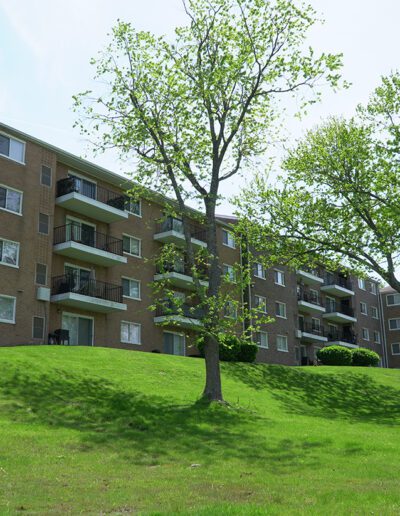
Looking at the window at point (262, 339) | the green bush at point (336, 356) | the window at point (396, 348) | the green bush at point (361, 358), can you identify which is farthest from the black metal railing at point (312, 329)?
the window at point (396, 348)

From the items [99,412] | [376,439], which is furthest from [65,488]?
[376,439]

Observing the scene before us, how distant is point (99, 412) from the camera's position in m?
16.2

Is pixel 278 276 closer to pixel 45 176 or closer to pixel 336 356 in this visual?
pixel 336 356

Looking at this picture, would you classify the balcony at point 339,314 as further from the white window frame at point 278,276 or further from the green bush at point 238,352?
the green bush at point 238,352

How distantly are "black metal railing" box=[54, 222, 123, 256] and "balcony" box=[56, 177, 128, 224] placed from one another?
0.91 metres

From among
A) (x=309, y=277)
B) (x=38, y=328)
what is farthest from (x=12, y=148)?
(x=309, y=277)

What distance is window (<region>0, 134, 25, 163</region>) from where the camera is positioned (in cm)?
2952

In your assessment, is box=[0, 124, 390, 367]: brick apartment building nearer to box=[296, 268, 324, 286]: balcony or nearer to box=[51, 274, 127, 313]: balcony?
box=[51, 274, 127, 313]: balcony

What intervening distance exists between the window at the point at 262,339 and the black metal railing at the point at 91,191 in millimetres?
15443

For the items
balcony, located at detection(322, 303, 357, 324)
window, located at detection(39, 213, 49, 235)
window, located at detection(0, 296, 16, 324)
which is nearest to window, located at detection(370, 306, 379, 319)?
balcony, located at detection(322, 303, 357, 324)

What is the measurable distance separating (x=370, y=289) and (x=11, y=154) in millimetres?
47673

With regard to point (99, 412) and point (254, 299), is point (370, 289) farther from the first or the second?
point (99, 412)

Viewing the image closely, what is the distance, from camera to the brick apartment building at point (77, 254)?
29.1m

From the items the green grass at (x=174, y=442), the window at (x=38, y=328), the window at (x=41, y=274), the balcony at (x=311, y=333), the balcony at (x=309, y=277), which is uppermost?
the balcony at (x=309, y=277)
